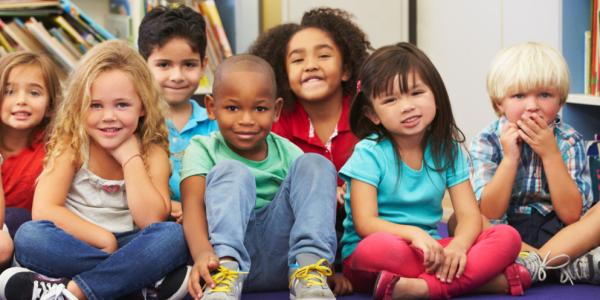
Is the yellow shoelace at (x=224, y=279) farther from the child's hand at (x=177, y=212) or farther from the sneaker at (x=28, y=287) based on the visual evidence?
the child's hand at (x=177, y=212)

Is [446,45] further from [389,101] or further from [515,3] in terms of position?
[389,101]

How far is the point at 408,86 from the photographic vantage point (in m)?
1.96

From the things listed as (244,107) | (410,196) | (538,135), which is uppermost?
(244,107)

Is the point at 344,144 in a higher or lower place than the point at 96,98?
lower

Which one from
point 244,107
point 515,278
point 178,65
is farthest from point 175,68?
point 515,278

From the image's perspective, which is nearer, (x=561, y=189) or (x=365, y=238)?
(x=365, y=238)

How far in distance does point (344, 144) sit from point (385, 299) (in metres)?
0.66

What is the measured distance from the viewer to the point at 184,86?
2.38 meters

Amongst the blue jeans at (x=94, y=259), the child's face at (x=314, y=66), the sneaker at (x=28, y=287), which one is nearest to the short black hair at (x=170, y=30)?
the child's face at (x=314, y=66)

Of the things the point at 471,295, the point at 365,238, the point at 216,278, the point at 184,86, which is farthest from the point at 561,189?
the point at 184,86

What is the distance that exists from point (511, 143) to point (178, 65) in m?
0.93

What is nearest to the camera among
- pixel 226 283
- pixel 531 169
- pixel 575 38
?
pixel 226 283

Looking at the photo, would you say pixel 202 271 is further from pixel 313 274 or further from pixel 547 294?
pixel 547 294

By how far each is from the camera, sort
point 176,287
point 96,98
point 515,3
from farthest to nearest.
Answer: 1. point 515,3
2. point 96,98
3. point 176,287
